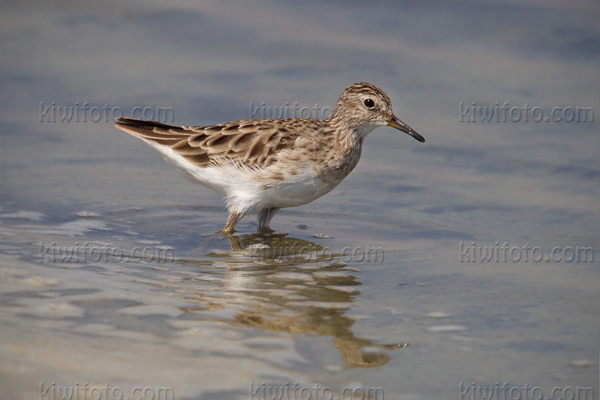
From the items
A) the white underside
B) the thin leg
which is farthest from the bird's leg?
the thin leg

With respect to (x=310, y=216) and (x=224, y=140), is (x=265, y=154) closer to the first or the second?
(x=224, y=140)

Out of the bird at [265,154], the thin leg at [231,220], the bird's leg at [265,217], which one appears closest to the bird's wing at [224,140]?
the bird at [265,154]

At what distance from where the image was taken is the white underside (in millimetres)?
9180

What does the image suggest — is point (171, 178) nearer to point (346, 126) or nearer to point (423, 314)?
point (346, 126)

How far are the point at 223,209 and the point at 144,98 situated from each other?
2833 millimetres

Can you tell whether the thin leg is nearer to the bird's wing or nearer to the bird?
the bird

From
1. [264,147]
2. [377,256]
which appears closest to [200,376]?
[377,256]

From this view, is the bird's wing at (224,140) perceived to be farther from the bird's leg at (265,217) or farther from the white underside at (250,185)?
the bird's leg at (265,217)

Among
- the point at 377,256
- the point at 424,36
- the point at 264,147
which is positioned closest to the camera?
the point at 377,256

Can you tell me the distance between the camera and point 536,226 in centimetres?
941

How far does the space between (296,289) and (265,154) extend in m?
2.32

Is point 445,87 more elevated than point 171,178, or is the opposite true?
point 445,87

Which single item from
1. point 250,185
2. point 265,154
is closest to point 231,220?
point 250,185

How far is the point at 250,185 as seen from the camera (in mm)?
9211
